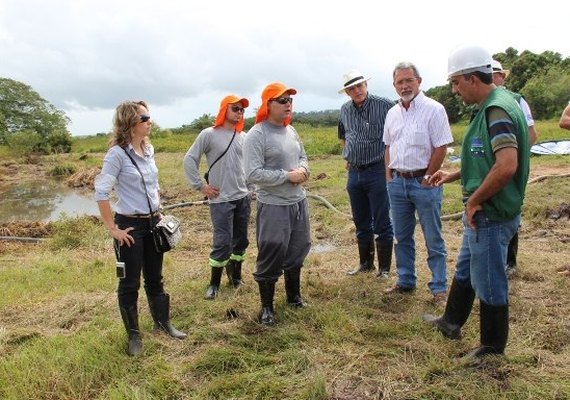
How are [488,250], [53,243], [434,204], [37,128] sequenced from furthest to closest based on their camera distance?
[37,128] → [53,243] → [434,204] → [488,250]

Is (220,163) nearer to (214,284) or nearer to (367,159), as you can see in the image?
(214,284)

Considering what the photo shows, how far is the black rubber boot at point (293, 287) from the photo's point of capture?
4.01 m

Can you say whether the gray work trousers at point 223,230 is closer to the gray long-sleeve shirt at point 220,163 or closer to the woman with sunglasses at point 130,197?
the gray long-sleeve shirt at point 220,163

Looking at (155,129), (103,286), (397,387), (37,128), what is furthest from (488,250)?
(37,128)

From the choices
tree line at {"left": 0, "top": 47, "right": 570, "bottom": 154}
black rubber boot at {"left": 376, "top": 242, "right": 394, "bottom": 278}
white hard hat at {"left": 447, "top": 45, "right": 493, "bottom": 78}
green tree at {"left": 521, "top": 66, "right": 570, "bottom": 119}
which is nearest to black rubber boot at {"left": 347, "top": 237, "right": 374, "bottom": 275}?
black rubber boot at {"left": 376, "top": 242, "right": 394, "bottom": 278}

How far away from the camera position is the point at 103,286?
16.7 ft

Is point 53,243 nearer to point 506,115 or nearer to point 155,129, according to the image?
point 506,115

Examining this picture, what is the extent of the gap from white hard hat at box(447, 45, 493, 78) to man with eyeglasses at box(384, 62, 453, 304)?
48.4 inches

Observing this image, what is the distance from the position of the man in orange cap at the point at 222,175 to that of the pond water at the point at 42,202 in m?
7.52

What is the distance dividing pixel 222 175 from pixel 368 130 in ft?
4.65

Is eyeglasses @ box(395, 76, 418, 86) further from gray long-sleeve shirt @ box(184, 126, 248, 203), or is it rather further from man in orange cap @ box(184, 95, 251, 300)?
gray long-sleeve shirt @ box(184, 126, 248, 203)

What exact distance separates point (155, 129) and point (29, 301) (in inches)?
1309

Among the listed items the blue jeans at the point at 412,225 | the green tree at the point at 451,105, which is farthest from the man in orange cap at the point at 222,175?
the green tree at the point at 451,105

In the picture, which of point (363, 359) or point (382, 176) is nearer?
point (363, 359)
